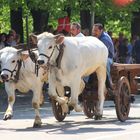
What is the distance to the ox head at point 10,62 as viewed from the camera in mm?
14391

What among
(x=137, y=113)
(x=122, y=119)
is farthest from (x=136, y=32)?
(x=122, y=119)

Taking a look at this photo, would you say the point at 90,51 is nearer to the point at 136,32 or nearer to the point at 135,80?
the point at 135,80

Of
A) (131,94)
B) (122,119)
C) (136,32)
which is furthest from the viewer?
(136,32)

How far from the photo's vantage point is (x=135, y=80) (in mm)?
17156

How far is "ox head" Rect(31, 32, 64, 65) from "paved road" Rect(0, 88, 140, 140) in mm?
1415

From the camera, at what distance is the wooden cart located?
15719 mm

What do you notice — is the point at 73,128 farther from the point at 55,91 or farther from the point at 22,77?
the point at 22,77

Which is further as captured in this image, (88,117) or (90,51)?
(88,117)

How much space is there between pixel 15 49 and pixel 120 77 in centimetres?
275

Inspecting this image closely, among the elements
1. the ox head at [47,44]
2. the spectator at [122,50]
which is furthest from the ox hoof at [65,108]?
the spectator at [122,50]

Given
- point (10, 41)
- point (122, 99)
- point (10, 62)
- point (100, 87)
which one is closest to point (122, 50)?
point (10, 41)

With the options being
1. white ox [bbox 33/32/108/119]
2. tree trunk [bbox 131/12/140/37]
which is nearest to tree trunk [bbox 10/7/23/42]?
tree trunk [bbox 131/12/140/37]

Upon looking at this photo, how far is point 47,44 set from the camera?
1416cm

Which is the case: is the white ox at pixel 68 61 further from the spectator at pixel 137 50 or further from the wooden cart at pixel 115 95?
the spectator at pixel 137 50
